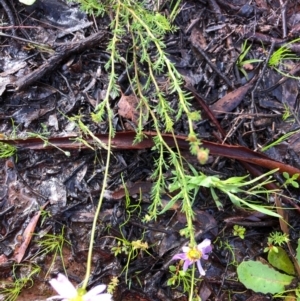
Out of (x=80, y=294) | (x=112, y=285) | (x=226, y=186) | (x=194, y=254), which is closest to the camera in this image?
(x=80, y=294)

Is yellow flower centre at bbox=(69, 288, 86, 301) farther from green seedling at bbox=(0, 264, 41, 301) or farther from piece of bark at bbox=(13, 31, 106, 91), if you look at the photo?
piece of bark at bbox=(13, 31, 106, 91)

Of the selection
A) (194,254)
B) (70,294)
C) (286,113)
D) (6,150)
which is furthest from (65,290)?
(286,113)

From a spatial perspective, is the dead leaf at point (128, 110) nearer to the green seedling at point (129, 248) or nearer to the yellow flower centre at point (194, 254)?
the green seedling at point (129, 248)

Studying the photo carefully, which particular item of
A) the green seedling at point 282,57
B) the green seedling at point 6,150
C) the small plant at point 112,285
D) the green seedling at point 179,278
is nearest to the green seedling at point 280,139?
the green seedling at point 282,57

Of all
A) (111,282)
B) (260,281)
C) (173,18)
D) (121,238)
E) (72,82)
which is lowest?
(260,281)

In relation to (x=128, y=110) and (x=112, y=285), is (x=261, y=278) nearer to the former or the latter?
(x=112, y=285)

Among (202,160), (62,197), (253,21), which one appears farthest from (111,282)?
(253,21)

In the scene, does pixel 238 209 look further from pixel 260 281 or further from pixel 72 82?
pixel 72 82

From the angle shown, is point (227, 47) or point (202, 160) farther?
point (227, 47)
